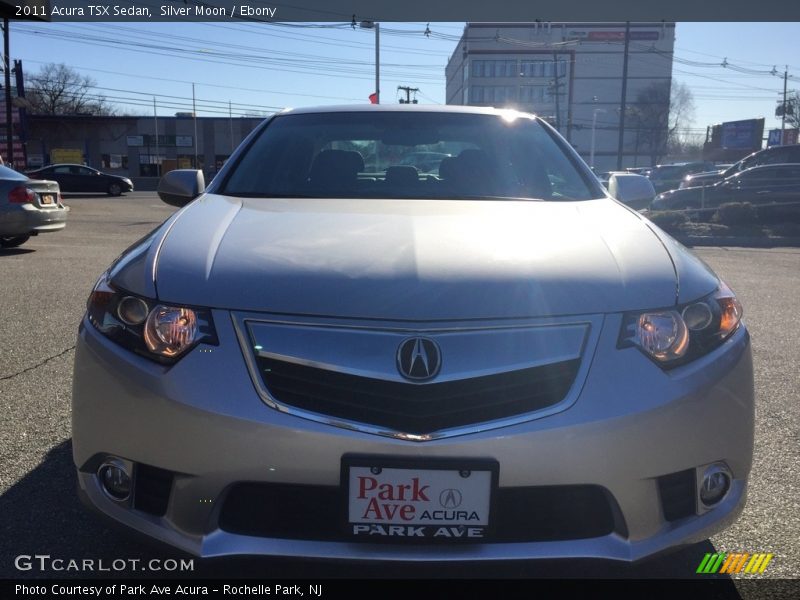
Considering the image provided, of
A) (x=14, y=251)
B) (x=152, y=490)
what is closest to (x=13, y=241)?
(x=14, y=251)

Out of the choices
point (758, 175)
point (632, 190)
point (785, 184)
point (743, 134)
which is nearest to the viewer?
point (632, 190)

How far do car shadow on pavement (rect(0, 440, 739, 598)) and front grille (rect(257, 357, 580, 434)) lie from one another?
0.37 meters

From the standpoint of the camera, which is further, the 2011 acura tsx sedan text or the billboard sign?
the billboard sign

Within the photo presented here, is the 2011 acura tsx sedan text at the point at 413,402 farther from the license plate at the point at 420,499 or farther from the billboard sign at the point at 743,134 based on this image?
the billboard sign at the point at 743,134

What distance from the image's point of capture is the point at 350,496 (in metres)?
1.76

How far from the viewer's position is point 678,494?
1.89 metres

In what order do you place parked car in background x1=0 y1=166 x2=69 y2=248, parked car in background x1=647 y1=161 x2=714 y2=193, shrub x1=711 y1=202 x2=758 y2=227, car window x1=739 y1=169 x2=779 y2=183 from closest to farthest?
1. parked car in background x1=0 y1=166 x2=69 y2=248
2. shrub x1=711 y1=202 x2=758 y2=227
3. car window x1=739 y1=169 x2=779 y2=183
4. parked car in background x1=647 y1=161 x2=714 y2=193

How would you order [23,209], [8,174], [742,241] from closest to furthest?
[23,209] < [8,174] < [742,241]

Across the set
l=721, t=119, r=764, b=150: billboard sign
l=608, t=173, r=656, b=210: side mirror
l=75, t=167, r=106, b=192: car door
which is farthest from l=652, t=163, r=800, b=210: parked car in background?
l=721, t=119, r=764, b=150: billboard sign

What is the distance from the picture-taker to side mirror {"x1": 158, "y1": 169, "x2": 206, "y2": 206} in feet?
11.6

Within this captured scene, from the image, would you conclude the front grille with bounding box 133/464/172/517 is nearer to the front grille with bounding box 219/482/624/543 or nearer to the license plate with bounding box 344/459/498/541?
the front grille with bounding box 219/482/624/543

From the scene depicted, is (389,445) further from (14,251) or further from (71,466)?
(14,251)

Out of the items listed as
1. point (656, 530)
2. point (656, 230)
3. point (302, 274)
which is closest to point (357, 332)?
point (302, 274)

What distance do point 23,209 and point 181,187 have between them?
312 inches
